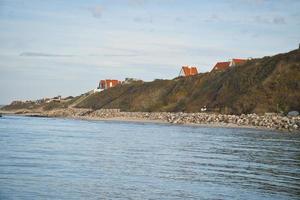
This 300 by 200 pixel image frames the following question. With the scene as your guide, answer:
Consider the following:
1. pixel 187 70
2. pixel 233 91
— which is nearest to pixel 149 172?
pixel 233 91

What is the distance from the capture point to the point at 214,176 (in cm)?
2103

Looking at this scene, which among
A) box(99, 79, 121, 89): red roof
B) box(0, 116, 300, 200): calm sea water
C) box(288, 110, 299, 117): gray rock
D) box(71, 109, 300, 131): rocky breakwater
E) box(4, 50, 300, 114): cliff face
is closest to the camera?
box(0, 116, 300, 200): calm sea water

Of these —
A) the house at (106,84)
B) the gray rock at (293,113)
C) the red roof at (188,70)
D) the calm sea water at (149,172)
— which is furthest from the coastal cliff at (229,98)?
the house at (106,84)

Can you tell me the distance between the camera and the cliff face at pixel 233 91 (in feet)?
249

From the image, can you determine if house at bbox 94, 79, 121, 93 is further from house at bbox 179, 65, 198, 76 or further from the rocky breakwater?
the rocky breakwater

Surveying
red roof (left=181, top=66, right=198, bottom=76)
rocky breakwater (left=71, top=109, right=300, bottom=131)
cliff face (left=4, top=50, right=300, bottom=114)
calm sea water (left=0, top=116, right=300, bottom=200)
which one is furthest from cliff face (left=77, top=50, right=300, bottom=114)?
calm sea water (left=0, top=116, right=300, bottom=200)

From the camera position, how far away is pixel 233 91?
8744 cm

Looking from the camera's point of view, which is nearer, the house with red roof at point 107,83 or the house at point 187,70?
the house at point 187,70

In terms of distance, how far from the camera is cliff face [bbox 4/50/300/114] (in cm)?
7581

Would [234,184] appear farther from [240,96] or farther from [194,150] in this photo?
[240,96]

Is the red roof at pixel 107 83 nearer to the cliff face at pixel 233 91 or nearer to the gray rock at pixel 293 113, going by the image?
the cliff face at pixel 233 91

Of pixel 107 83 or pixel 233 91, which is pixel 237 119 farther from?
pixel 107 83

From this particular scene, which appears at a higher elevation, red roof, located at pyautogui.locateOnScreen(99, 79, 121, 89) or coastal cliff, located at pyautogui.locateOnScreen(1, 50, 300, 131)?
red roof, located at pyautogui.locateOnScreen(99, 79, 121, 89)

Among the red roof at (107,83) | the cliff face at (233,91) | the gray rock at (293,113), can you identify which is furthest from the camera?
the red roof at (107,83)
